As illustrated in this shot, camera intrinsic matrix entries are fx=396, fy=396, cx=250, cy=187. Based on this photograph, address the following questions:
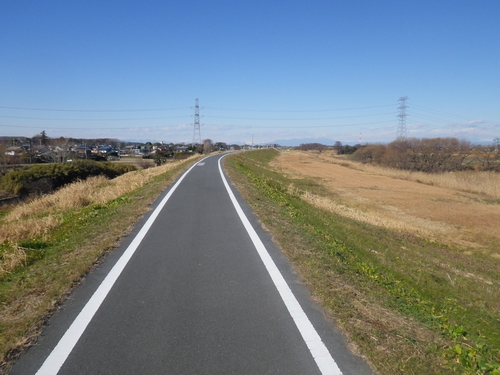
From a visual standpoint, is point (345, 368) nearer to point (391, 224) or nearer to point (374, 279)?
point (374, 279)

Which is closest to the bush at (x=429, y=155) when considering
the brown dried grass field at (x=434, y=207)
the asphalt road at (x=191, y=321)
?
the brown dried grass field at (x=434, y=207)

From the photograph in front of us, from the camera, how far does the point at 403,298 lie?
610 centimetres

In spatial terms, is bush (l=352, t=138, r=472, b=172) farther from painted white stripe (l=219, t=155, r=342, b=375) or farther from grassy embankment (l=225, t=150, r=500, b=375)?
painted white stripe (l=219, t=155, r=342, b=375)

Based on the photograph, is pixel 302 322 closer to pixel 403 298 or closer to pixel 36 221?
pixel 403 298

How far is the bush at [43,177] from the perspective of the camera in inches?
1497

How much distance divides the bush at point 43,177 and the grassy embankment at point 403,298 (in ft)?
94.0

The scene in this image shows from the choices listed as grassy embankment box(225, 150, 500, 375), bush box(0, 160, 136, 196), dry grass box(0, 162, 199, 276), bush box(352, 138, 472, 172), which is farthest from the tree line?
dry grass box(0, 162, 199, 276)

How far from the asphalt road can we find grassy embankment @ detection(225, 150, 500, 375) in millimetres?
351

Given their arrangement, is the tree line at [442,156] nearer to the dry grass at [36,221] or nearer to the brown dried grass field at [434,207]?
the brown dried grass field at [434,207]

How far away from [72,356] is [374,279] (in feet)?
16.8

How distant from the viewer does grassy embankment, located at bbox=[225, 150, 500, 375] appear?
12.4 ft

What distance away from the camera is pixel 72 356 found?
Result: 12.2 ft

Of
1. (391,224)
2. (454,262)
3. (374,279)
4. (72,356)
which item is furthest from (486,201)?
(72,356)

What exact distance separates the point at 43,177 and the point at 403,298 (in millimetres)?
42029
